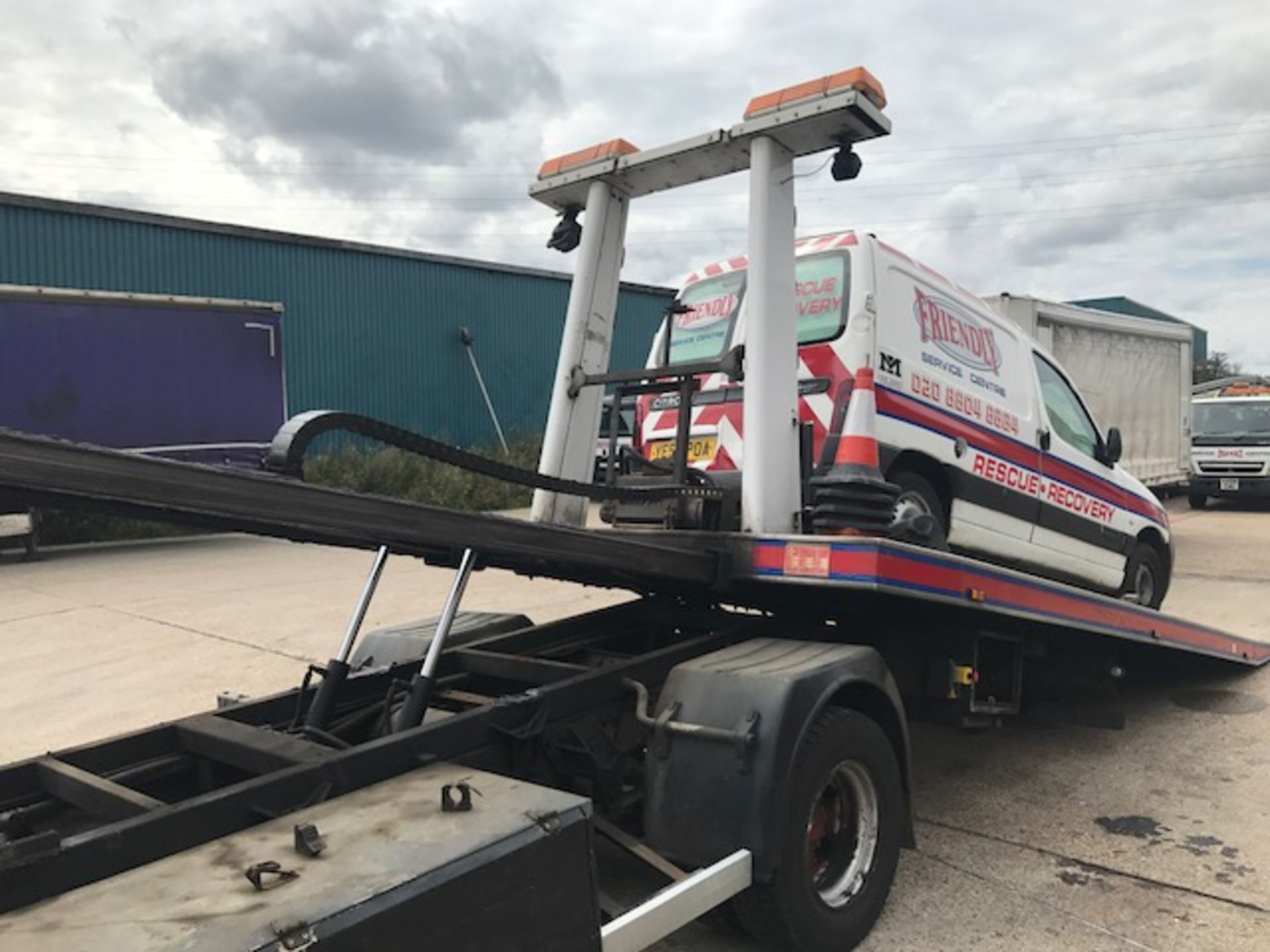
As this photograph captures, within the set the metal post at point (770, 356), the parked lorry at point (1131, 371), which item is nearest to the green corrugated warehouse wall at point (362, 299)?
the parked lorry at point (1131, 371)

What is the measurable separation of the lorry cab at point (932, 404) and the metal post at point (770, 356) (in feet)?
2.11

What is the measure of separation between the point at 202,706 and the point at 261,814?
408 cm

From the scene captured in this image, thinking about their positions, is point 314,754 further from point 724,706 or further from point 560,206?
point 560,206

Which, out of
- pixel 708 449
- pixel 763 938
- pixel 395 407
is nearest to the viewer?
pixel 763 938

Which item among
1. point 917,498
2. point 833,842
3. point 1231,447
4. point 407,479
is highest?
point 1231,447

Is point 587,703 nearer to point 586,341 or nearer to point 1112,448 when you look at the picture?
point 586,341

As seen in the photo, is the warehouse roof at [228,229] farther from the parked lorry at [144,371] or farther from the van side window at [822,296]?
the van side window at [822,296]

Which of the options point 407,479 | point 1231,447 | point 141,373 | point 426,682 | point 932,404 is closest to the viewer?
point 426,682

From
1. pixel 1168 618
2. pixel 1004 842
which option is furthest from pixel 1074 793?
pixel 1168 618

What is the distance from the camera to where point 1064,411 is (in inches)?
269

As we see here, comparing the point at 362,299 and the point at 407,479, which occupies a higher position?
the point at 362,299

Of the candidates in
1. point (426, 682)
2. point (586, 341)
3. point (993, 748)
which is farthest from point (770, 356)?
point (993, 748)

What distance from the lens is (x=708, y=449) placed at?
532 centimetres

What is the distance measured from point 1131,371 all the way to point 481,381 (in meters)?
12.2
